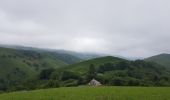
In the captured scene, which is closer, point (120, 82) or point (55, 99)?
point (55, 99)

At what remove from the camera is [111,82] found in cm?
16088

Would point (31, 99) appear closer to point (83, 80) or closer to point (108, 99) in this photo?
point (108, 99)

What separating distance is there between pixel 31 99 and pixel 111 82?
11226 centimetres

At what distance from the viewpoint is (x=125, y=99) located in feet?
158

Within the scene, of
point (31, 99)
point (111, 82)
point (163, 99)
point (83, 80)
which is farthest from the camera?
point (83, 80)

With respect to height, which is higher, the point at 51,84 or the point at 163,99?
the point at 163,99

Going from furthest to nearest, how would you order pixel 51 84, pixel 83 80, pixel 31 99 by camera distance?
pixel 83 80 < pixel 51 84 < pixel 31 99

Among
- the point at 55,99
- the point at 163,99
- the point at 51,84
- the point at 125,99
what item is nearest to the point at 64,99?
the point at 55,99

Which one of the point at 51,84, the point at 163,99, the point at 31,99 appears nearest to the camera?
the point at 163,99

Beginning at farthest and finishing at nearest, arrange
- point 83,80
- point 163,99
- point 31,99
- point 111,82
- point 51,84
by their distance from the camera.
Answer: point 83,80 < point 111,82 < point 51,84 < point 31,99 < point 163,99

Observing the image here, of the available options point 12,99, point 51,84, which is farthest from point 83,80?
point 12,99

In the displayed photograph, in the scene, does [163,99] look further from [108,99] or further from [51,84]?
[51,84]

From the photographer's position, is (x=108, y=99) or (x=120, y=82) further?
(x=120, y=82)

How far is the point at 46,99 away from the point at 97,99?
8112mm
